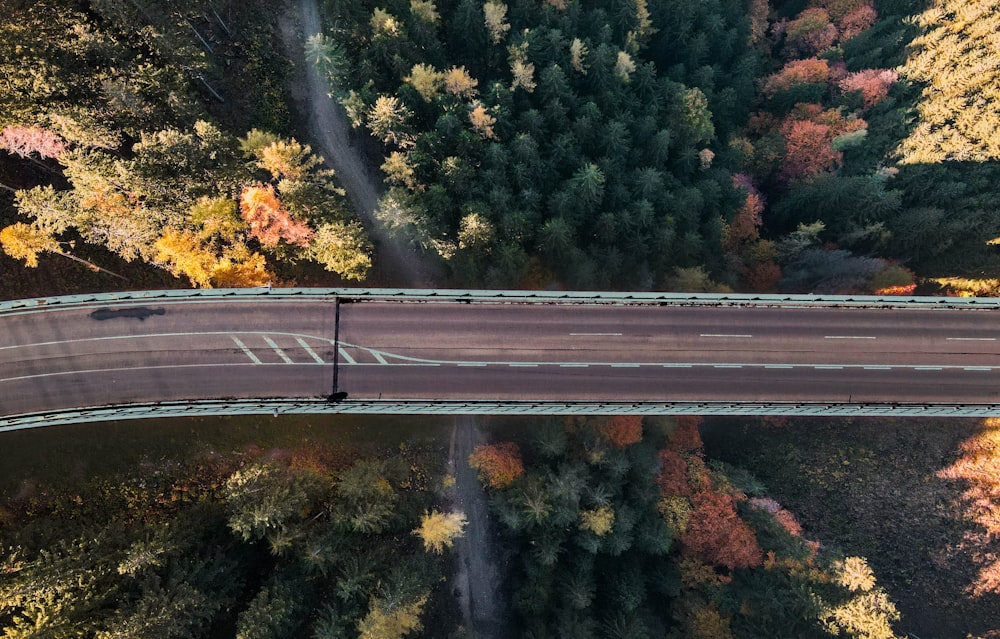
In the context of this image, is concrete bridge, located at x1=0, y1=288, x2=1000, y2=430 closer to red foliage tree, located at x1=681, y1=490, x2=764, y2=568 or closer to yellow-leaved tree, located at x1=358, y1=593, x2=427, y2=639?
red foliage tree, located at x1=681, y1=490, x2=764, y2=568

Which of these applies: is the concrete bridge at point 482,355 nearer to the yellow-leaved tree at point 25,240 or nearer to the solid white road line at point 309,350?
the solid white road line at point 309,350

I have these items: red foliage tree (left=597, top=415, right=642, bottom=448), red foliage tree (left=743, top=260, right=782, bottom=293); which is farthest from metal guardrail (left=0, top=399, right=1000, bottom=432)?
red foliage tree (left=743, top=260, right=782, bottom=293)

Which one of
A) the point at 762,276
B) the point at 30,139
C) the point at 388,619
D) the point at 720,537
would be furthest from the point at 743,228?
the point at 30,139

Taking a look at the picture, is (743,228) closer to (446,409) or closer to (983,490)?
(983,490)

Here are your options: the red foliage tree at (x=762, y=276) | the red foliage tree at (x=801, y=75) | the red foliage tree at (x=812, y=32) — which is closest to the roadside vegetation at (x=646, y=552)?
the red foliage tree at (x=762, y=276)

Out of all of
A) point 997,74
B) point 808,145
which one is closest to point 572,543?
point 808,145
